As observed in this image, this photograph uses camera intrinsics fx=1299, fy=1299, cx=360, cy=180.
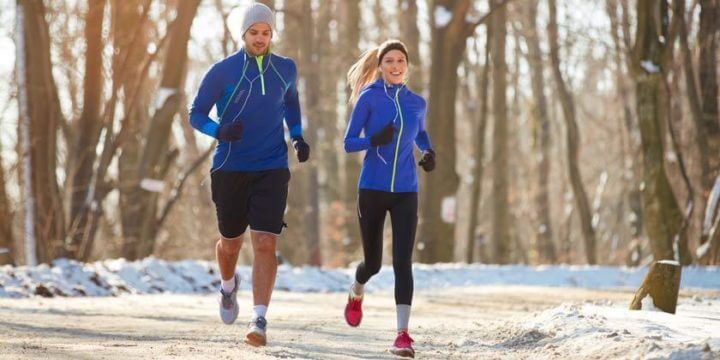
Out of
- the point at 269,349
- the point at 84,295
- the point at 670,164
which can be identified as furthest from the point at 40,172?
the point at 670,164

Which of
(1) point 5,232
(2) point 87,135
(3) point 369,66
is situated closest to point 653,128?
(2) point 87,135

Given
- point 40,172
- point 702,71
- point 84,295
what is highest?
point 702,71

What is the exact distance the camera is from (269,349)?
754 cm

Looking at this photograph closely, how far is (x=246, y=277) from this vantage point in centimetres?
1748

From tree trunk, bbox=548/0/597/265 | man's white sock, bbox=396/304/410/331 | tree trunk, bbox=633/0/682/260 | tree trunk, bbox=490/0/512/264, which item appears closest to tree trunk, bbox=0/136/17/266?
tree trunk, bbox=633/0/682/260

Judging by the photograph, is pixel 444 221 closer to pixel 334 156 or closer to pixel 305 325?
pixel 305 325

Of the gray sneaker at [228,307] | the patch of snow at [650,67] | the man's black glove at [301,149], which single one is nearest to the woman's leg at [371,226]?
the man's black glove at [301,149]

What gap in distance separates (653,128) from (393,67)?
35.2 feet

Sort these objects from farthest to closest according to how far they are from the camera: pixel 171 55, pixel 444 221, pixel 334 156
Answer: pixel 334 156
pixel 444 221
pixel 171 55

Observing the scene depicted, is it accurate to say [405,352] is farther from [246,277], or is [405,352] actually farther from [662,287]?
[246,277]

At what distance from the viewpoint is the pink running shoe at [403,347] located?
7.46 metres

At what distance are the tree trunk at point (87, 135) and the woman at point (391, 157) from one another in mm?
10982

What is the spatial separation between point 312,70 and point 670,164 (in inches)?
347

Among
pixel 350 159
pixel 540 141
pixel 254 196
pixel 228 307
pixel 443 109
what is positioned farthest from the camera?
pixel 540 141
